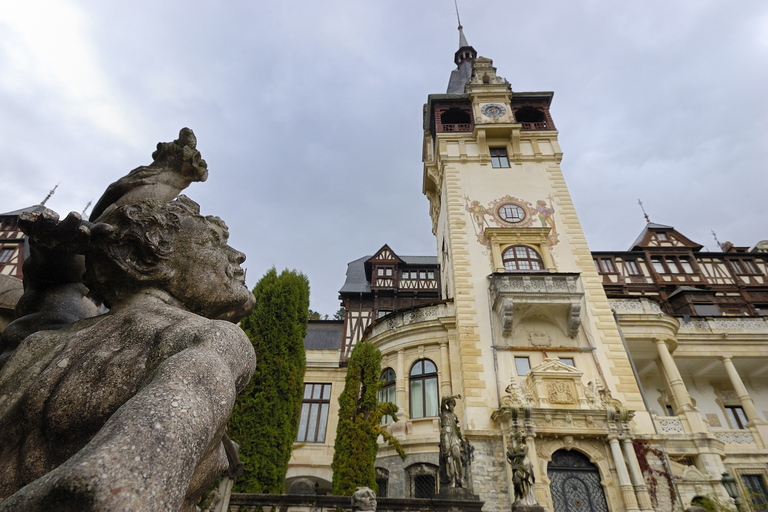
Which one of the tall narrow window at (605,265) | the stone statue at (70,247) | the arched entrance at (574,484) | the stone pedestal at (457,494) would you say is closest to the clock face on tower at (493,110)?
the tall narrow window at (605,265)

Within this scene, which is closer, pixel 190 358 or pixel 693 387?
pixel 190 358

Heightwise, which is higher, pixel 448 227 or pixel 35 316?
pixel 448 227

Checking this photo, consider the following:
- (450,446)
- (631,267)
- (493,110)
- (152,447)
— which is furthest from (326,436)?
(631,267)

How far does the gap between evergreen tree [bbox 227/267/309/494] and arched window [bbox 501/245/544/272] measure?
920 cm

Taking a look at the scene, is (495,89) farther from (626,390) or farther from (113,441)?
(113,441)

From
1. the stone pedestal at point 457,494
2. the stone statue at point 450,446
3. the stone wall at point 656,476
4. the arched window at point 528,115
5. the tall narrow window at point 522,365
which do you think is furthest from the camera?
the arched window at point 528,115

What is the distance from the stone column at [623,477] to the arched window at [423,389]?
5819mm

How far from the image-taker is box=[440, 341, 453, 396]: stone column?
15609 millimetres

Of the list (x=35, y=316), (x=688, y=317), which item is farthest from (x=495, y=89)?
(x=35, y=316)

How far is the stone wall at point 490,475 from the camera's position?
12.5 metres

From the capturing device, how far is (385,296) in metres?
24.5

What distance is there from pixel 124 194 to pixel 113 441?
6.63 ft

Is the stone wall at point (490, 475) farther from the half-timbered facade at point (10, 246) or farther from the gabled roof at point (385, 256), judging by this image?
the half-timbered facade at point (10, 246)

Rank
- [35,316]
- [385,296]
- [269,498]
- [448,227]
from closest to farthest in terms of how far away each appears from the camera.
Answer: [35,316] < [269,498] < [448,227] < [385,296]
